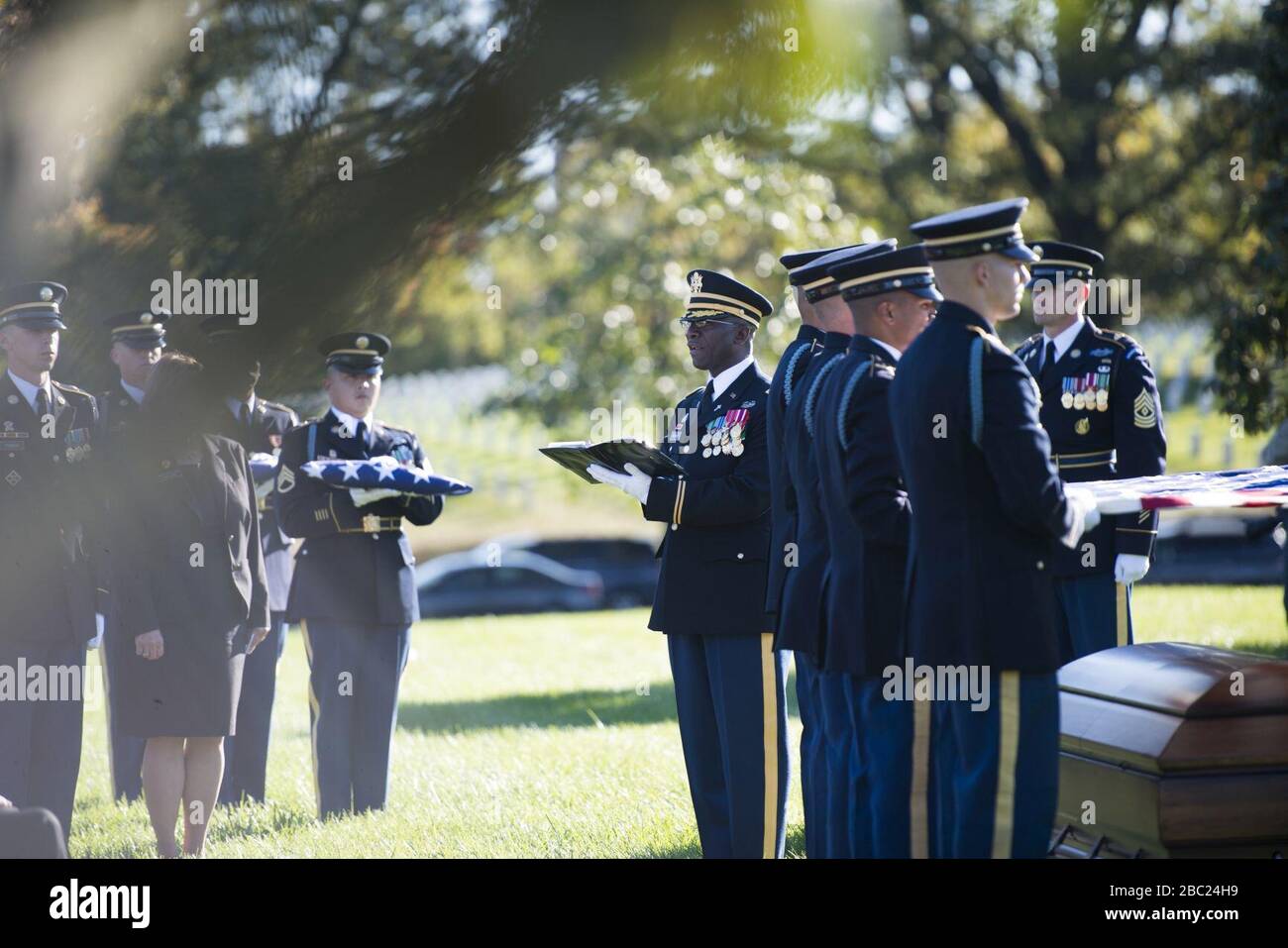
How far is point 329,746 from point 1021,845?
3669 mm

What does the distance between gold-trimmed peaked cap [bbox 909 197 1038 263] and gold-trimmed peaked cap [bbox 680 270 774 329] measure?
1.36m

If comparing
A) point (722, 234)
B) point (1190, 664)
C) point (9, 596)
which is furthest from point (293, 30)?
point (722, 234)

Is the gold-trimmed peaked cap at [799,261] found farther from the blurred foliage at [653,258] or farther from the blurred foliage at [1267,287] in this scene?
the blurred foliage at [653,258]

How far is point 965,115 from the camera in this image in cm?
2695

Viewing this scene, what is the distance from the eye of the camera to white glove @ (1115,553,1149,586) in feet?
19.3

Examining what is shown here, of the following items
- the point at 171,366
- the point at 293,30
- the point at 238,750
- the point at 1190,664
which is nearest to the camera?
the point at 293,30

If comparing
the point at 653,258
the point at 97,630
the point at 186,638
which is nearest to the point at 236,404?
the point at 186,638

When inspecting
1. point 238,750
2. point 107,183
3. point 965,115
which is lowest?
point 238,750

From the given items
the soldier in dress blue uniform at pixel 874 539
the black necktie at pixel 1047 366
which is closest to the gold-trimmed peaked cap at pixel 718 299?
the soldier in dress blue uniform at pixel 874 539

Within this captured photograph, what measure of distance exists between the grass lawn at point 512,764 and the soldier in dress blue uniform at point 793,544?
0.95 meters

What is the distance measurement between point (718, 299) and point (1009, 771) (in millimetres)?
2147

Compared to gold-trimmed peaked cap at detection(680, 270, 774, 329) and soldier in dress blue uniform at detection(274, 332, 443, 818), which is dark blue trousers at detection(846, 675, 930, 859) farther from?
soldier in dress blue uniform at detection(274, 332, 443, 818)

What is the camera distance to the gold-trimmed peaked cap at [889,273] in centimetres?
420
